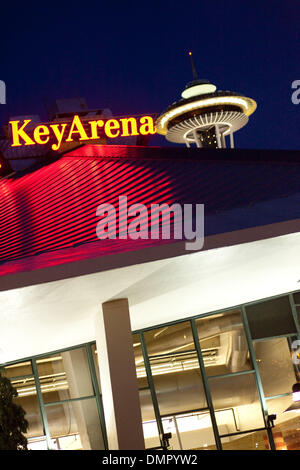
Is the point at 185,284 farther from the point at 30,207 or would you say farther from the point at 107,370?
the point at 30,207

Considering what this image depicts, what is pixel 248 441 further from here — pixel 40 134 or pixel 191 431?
pixel 40 134

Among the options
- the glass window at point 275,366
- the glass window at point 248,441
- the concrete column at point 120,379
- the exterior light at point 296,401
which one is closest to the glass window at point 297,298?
the glass window at point 275,366

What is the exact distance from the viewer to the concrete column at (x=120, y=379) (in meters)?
9.59

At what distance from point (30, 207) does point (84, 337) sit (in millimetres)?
3884

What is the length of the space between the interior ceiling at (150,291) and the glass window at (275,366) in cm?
170

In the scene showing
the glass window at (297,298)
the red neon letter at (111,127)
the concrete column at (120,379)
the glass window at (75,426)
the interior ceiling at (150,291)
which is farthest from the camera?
the red neon letter at (111,127)

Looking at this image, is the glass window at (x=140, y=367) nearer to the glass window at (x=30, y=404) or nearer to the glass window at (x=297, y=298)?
the glass window at (x=30, y=404)

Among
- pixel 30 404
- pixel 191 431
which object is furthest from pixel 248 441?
pixel 30 404

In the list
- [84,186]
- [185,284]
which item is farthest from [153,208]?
[84,186]

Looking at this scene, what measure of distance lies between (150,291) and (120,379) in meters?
1.35

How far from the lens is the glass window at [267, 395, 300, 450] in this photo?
49.7ft

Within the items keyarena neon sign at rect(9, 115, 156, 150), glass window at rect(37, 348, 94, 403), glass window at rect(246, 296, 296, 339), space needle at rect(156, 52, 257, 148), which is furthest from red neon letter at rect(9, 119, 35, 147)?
space needle at rect(156, 52, 257, 148)

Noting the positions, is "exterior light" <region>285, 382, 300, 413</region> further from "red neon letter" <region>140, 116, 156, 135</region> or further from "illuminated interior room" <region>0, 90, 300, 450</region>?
"red neon letter" <region>140, 116, 156, 135</region>

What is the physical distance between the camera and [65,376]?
15.9 m
